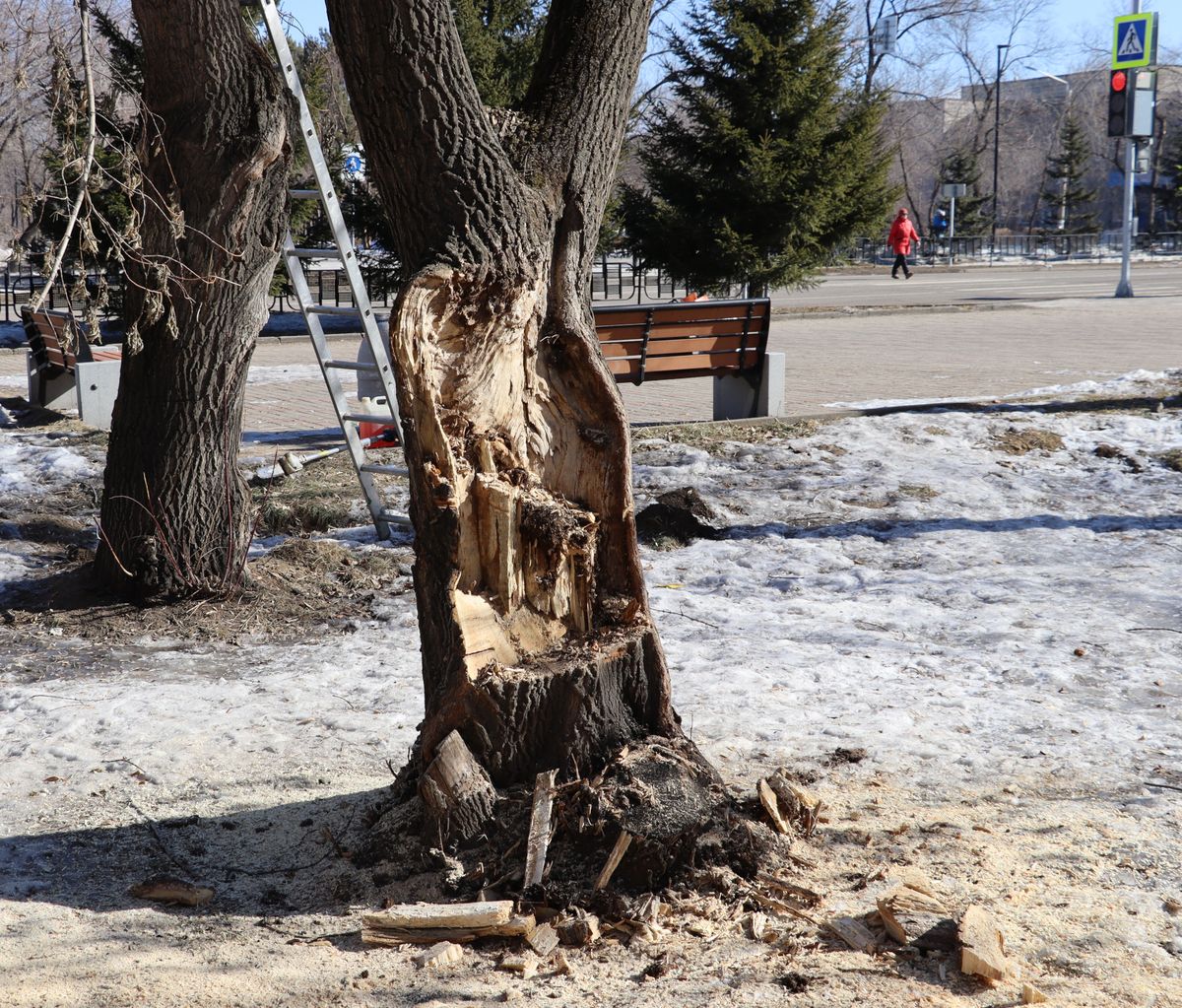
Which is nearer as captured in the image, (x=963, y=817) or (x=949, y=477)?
(x=963, y=817)

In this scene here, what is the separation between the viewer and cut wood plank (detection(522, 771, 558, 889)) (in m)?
3.21

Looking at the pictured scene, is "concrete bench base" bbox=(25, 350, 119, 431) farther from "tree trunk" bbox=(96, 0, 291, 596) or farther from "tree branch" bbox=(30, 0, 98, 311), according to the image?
"tree branch" bbox=(30, 0, 98, 311)

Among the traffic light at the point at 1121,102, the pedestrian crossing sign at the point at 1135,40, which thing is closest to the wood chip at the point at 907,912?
the traffic light at the point at 1121,102

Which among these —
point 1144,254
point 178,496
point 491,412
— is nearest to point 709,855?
point 491,412

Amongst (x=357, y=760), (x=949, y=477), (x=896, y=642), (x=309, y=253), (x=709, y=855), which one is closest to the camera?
(x=709, y=855)

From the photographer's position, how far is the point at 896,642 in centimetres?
549

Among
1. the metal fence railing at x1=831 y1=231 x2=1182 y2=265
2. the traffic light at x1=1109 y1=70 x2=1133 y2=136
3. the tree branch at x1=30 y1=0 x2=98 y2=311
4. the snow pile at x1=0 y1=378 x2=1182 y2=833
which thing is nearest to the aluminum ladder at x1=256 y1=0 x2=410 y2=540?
the snow pile at x1=0 y1=378 x2=1182 y2=833

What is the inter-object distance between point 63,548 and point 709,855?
4.93 metres

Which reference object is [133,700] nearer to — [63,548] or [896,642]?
[63,548]

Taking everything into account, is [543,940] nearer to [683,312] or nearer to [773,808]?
[773,808]

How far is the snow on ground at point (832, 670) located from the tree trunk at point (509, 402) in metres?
0.87

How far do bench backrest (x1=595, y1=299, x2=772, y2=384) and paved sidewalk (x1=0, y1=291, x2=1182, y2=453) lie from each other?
2.60 feet

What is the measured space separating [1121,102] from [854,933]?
23.2 metres

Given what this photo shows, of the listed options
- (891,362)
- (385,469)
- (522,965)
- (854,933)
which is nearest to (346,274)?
(385,469)
